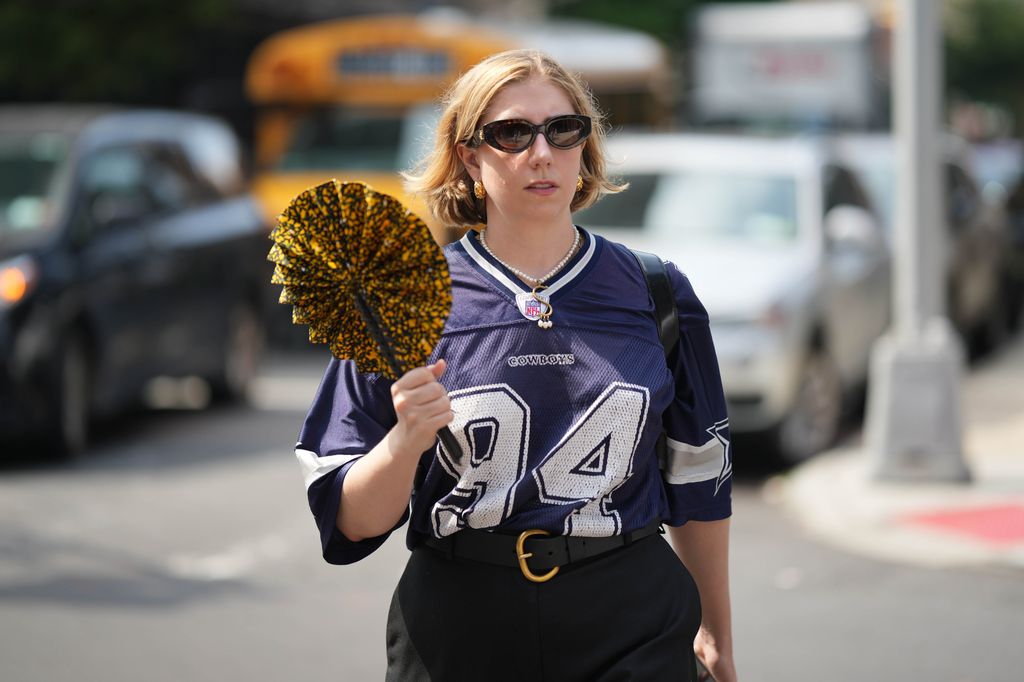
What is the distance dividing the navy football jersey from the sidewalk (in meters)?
4.68

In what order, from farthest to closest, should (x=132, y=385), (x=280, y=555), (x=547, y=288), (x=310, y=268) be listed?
(x=132, y=385) < (x=280, y=555) < (x=547, y=288) < (x=310, y=268)

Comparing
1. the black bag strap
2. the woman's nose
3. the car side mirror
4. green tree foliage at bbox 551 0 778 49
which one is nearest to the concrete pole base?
the car side mirror

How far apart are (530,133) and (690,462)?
0.66 m

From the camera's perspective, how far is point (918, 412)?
8617 millimetres

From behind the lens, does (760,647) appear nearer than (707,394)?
No

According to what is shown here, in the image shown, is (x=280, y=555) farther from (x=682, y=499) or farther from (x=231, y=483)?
(x=682, y=499)

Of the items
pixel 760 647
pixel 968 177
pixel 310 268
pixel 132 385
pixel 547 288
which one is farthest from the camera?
pixel 968 177

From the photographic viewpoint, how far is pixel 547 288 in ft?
9.54

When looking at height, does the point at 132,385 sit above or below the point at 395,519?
below

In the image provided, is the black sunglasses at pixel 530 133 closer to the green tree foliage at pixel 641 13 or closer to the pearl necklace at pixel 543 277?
the pearl necklace at pixel 543 277

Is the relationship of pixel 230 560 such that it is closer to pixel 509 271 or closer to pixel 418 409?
pixel 509 271

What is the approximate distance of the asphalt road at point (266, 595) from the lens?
586cm

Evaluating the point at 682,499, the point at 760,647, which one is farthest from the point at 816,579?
the point at 682,499

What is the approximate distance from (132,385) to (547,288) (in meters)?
7.86
